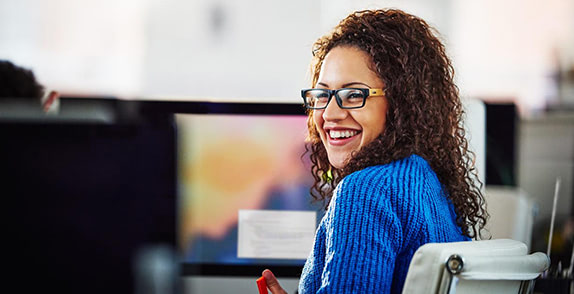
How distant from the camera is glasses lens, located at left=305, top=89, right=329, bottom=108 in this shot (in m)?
1.34

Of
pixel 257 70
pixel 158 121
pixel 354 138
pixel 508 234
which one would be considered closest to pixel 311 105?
pixel 354 138

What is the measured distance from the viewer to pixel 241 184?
169 centimetres

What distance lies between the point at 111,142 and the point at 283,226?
1.62ft

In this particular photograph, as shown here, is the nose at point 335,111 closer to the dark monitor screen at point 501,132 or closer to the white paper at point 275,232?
the white paper at point 275,232

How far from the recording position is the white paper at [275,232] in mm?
1686

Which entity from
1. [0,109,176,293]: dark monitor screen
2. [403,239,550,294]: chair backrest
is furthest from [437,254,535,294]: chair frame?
[0,109,176,293]: dark monitor screen

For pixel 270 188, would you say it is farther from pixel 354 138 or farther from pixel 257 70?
pixel 257 70

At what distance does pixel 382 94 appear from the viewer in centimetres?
129

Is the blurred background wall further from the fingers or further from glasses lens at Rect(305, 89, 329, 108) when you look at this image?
the fingers

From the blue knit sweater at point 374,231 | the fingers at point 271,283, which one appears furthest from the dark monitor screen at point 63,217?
the blue knit sweater at point 374,231

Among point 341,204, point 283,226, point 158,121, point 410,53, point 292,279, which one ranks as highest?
point 410,53

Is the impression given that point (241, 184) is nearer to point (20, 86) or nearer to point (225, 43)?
point (20, 86)

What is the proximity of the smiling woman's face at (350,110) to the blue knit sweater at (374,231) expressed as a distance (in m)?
0.15

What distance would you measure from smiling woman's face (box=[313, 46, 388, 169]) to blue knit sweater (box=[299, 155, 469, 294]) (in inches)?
5.9
